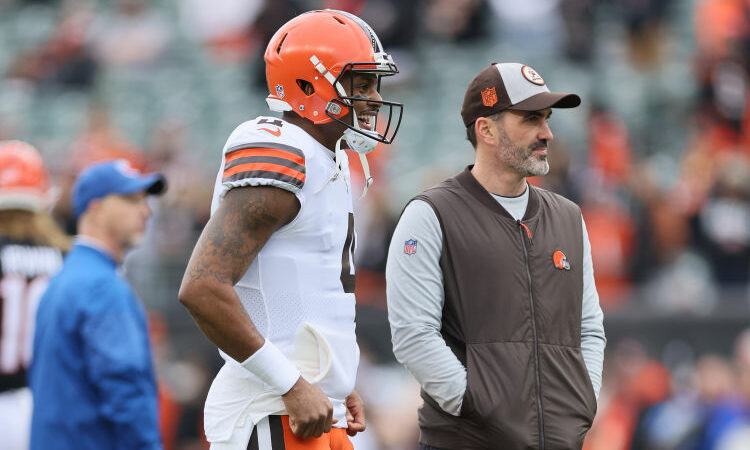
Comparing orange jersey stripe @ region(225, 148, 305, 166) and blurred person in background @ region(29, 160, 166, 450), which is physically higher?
orange jersey stripe @ region(225, 148, 305, 166)

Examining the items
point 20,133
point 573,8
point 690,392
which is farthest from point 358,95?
point 20,133

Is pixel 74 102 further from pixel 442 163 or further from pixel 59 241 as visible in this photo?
pixel 59 241

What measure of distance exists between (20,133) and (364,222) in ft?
19.0

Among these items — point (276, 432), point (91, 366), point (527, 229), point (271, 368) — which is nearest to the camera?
point (271, 368)

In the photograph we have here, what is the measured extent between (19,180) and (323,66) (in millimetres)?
2552

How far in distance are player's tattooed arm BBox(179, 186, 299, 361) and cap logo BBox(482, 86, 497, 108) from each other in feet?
4.11

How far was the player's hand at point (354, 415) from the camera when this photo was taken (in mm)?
3543

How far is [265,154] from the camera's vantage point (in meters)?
3.10

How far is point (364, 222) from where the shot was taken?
921 cm

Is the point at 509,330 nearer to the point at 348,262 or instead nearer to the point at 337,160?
the point at 348,262

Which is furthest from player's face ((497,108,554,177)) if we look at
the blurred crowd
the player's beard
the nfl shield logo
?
the blurred crowd

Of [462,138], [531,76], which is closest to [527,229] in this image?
[531,76]

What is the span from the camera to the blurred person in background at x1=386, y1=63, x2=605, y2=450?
3781 millimetres

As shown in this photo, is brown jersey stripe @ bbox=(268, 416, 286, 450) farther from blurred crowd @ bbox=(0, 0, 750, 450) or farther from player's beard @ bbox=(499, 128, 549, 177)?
blurred crowd @ bbox=(0, 0, 750, 450)
